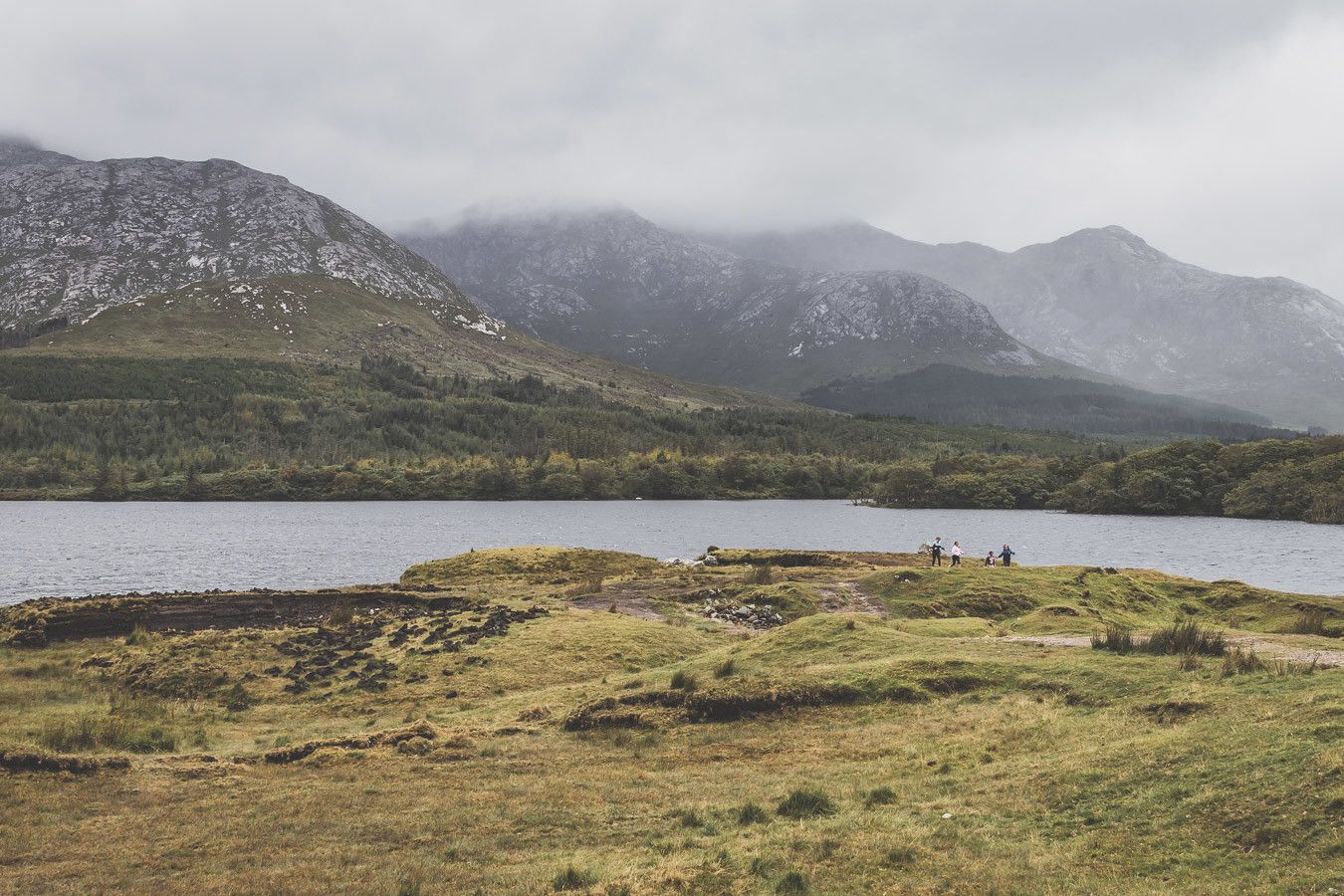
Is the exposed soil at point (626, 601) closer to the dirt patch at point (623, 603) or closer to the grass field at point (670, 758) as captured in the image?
the dirt patch at point (623, 603)

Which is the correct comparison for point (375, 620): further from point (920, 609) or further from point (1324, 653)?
point (1324, 653)

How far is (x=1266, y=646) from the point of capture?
23938mm

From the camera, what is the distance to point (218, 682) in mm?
31531

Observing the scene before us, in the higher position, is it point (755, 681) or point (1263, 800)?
point (1263, 800)

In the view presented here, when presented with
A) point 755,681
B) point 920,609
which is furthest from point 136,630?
point 920,609

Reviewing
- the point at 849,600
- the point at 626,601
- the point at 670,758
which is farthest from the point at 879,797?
the point at 626,601

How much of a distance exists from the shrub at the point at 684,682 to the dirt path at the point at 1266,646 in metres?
10.4

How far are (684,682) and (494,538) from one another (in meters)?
98.3

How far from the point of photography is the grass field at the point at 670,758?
12391 millimetres

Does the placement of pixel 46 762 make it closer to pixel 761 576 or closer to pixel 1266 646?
pixel 1266 646

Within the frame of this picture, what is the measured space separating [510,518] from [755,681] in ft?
455

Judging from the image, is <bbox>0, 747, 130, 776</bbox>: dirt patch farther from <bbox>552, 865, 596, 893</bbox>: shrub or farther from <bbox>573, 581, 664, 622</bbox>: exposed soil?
<bbox>573, 581, 664, 622</bbox>: exposed soil

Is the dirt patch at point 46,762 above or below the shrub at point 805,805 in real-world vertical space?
below

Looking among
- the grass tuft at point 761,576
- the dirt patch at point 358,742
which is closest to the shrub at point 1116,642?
the dirt patch at point 358,742
